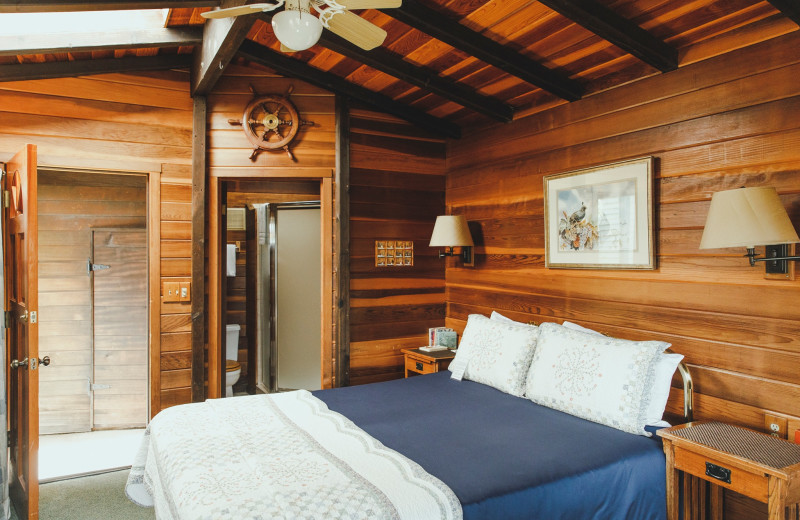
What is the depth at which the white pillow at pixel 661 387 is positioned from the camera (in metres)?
2.44

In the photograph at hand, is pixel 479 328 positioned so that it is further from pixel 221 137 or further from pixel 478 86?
pixel 221 137

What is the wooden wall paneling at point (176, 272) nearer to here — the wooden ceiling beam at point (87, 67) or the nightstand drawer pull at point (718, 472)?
the wooden ceiling beam at point (87, 67)

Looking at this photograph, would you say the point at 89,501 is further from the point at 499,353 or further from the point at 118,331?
the point at 499,353

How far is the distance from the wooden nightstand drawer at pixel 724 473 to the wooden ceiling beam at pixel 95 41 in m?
3.40

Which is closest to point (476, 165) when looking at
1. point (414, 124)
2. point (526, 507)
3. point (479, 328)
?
point (414, 124)

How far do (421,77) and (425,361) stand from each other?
199 cm

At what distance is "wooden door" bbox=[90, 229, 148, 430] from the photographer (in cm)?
437

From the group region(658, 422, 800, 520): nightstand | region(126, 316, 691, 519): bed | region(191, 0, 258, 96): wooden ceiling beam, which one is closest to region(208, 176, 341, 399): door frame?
region(191, 0, 258, 96): wooden ceiling beam

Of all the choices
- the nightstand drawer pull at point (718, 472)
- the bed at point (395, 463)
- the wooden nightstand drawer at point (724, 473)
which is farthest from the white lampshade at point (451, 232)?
the nightstand drawer pull at point (718, 472)

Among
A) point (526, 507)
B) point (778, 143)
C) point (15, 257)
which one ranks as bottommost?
point (526, 507)

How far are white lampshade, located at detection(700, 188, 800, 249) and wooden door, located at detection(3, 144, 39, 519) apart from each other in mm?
3167

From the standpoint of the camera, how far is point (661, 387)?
2475mm

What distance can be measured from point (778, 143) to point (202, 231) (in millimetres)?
3362

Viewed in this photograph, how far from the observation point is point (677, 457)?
7.20 feet
